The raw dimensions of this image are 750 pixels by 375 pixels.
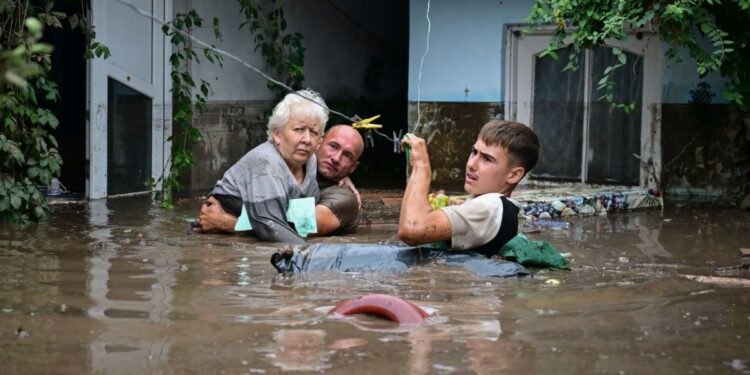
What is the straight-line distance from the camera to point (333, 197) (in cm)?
888

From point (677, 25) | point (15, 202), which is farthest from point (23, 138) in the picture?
point (677, 25)

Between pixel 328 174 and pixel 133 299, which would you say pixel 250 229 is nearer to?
pixel 328 174

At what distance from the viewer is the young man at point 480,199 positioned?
6.27m

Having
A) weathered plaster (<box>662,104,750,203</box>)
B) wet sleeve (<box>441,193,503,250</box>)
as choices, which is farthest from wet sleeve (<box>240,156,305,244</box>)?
weathered plaster (<box>662,104,750,203</box>)

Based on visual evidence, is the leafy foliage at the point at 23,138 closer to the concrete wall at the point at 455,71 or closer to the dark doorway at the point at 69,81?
the concrete wall at the point at 455,71

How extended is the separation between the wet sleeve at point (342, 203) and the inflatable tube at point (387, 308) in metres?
3.42

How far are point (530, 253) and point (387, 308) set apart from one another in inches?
71.5

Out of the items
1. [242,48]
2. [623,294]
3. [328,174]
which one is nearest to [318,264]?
[623,294]

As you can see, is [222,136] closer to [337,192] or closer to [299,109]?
[337,192]

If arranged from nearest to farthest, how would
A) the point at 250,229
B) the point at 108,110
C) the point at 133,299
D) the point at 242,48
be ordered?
the point at 133,299, the point at 250,229, the point at 108,110, the point at 242,48

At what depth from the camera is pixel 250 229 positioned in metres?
8.49

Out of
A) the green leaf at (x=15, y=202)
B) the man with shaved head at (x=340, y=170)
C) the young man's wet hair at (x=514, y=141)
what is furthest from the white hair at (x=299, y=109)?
the green leaf at (x=15, y=202)

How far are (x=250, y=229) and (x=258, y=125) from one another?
20.6ft

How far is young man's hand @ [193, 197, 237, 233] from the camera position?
8.66m
